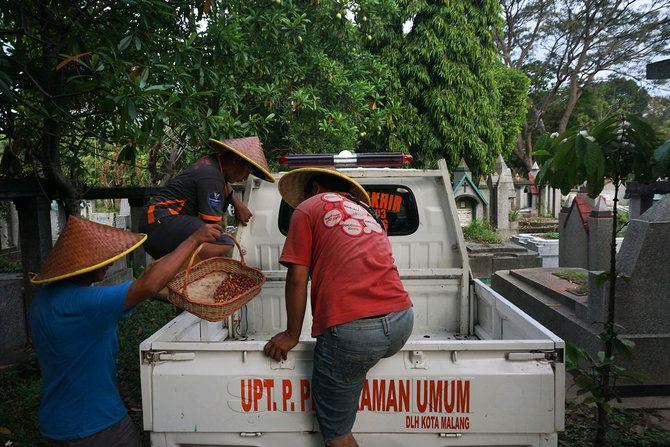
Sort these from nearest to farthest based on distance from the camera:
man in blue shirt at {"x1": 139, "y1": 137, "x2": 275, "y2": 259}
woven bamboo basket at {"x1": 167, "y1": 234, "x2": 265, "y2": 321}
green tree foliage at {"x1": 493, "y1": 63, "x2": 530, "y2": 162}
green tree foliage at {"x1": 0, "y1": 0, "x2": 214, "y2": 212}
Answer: woven bamboo basket at {"x1": 167, "y1": 234, "x2": 265, "y2": 321}
man in blue shirt at {"x1": 139, "y1": 137, "x2": 275, "y2": 259}
green tree foliage at {"x1": 0, "y1": 0, "x2": 214, "y2": 212}
green tree foliage at {"x1": 493, "y1": 63, "x2": 530, "y2": 162}

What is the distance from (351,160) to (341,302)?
2.02 meters

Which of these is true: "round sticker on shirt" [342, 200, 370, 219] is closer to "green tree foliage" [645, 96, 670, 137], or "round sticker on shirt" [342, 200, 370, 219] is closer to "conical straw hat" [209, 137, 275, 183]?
"conical straw hat" [209, 137, 275, 183]

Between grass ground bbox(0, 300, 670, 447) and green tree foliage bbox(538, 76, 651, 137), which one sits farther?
green tree foliage bbox(538, 76, 651, 137)

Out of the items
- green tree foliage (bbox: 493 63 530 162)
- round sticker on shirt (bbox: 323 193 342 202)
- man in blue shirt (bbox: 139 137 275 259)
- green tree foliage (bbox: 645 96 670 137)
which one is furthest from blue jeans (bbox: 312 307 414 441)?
green tree foliage (bbox: 645 96 670 137)

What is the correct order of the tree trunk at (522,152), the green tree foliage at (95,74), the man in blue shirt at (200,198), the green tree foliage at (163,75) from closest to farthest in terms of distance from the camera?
the man in blue shirt at (200,198), the green tree foliage at (95,74), the green tree foliage at (163,75), the tree trunk at (522,152)

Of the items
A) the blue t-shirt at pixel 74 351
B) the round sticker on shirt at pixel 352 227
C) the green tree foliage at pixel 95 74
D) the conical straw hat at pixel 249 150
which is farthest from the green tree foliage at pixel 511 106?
the blue t-shirt at pixel 74 351

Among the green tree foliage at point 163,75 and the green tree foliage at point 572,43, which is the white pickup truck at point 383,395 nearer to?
the green tree foliage at point 163,75

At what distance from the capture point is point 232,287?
296 cm

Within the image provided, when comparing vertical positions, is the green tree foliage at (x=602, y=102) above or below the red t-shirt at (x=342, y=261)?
above

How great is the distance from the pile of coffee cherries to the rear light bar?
1.23 m

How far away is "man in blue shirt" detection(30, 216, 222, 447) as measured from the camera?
208 cm

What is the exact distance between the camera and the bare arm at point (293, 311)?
230cm

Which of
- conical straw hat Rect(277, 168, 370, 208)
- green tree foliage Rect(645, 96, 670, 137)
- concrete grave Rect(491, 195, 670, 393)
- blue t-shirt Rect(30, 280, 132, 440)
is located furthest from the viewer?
green tree foliage Rect(645, 96, 670, 137)

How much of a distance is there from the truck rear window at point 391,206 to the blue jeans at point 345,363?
170 centimetres
